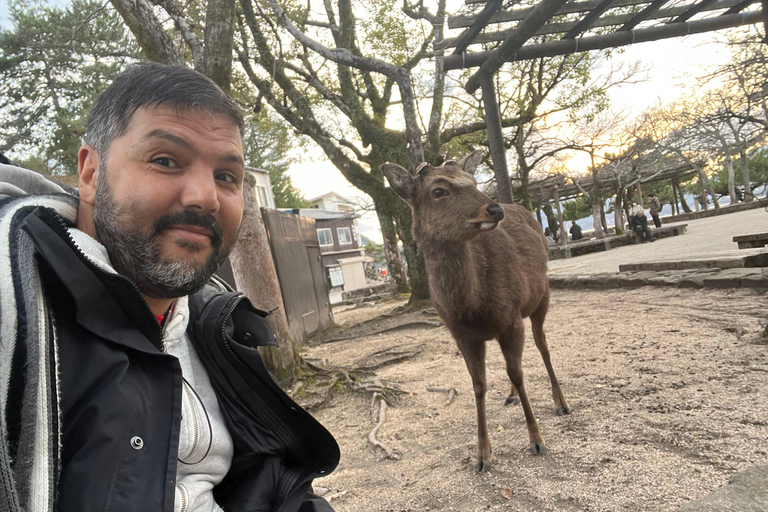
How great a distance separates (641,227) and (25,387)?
2438 cm

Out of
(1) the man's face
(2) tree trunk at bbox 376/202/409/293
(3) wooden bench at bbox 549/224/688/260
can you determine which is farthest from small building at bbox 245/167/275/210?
(1) the man's face

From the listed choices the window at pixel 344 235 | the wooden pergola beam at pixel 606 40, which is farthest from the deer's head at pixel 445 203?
the window at pixel 344 235

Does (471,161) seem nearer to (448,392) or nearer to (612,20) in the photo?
(448,392)

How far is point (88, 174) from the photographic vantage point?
4.87 ft

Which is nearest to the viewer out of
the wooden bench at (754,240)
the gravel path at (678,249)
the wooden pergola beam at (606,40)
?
the wooden pergola beam at (606,40)

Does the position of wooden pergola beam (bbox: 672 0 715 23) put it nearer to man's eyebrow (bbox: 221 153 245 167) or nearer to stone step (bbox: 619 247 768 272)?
stone step (bbox: 619 247 768 272)

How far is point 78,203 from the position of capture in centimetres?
150

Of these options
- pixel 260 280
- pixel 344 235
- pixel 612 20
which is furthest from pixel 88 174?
pixel 344 235

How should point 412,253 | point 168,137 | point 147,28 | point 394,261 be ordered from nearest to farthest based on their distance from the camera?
point 168,137 < point 147,28 < point 412,253 < point 394,261

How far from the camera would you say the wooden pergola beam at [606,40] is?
235 inches

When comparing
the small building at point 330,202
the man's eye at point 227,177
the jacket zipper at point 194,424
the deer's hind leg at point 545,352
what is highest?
the small building at point 330,202

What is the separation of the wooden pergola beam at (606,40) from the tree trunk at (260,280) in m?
3.49

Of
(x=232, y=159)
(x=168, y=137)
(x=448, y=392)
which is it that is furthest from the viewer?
(x=448, y=392)

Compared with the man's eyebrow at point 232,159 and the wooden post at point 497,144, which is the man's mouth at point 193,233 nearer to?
the man's eyebrow at point 232,159
